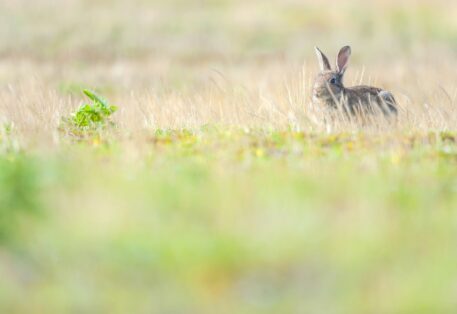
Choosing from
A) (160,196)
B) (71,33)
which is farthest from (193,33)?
(160,196)

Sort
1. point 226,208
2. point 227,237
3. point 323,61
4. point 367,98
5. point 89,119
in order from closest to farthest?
point 227,237 < point 226,208 < point 89,119 < point 367,98 < point 323,61

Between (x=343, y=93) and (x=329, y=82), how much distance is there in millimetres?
206

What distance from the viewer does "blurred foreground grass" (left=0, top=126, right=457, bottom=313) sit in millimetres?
5031

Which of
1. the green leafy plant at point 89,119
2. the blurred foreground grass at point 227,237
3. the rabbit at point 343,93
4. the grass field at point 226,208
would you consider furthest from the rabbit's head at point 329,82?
the blurred foreground grass at point 227,237

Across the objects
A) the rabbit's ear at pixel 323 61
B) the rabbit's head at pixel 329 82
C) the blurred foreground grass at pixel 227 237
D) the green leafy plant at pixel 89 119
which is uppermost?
the rabbit's ear at pixel 323 61

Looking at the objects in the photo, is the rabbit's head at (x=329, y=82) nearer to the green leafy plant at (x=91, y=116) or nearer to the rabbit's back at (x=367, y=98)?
the rabbit's back at (x=367, y=98)

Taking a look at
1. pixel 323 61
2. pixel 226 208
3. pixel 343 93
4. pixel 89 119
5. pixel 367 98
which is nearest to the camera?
pixel 226 208

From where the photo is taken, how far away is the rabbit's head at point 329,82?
1140cm

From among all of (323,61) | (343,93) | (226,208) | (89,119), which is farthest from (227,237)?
(323,61)

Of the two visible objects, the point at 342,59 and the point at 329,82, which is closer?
the point at 329,82

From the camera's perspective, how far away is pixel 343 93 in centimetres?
1152

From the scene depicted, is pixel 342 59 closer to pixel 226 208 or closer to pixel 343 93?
pixel 343 93

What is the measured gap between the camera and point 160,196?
6535 mm

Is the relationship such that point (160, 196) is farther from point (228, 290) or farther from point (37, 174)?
point (228, 290)
